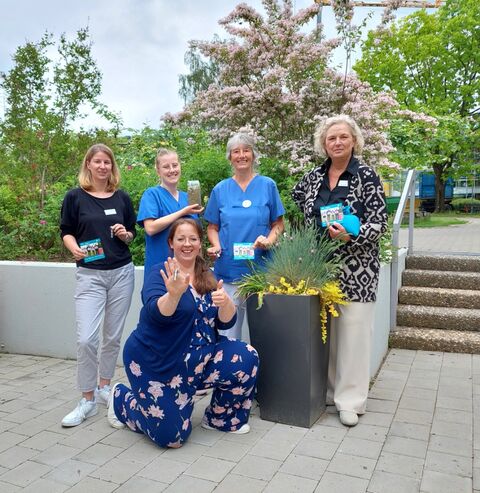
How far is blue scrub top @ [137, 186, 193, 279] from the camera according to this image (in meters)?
3.49

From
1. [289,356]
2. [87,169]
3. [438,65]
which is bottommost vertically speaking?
[289,356]

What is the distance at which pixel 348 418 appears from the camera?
3.33m

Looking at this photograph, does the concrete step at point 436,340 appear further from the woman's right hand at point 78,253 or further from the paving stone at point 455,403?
the woman's right hand at point 78,253

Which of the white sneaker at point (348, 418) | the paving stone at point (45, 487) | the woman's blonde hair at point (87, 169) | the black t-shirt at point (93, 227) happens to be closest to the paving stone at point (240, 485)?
the paving stone at point (45, 487)

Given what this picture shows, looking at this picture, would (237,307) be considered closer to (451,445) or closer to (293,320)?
(293,320)

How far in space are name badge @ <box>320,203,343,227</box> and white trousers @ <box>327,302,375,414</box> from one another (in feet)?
1.83

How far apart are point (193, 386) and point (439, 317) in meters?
3.14

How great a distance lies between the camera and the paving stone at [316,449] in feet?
9.57

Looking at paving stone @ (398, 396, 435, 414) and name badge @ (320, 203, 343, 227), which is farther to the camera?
paving stone @ (398, 396, 435, 414)

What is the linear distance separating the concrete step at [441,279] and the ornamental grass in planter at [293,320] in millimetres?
2701

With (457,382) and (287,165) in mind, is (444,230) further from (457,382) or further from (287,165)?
(457,382)

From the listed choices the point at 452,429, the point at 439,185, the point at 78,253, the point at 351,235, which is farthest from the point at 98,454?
the point at 439,185

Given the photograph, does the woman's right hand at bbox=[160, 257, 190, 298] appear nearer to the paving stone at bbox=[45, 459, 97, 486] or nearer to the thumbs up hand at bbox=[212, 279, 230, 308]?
the thumbs up hand at bbox=[212, 279, 230, 308]

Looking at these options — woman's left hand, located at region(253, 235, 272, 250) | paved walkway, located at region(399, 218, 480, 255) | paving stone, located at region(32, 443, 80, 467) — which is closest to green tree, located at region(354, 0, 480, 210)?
paved walkway, located at region(399, 218, 480, 255)
